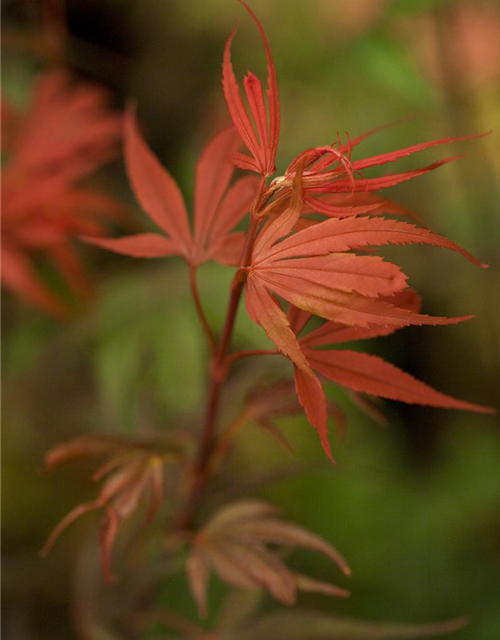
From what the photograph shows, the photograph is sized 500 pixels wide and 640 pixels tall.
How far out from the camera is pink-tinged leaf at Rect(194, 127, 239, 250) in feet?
1.30

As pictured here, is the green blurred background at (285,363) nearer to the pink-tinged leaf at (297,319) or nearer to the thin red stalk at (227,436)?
the thin red stalk at (227,436)

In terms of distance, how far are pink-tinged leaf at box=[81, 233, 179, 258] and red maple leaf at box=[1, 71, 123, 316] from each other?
224 millimetres

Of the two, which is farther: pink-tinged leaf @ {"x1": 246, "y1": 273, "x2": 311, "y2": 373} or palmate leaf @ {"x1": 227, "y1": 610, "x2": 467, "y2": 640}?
palmate leaf @ {"x1": 227, "y1": 610, "x2": 467, "y2": 640}

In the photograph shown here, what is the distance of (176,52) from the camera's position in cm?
118

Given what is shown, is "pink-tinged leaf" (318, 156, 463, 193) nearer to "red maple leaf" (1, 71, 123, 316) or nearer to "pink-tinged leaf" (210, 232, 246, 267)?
"pink-tinged leaf" (210, 232, 246, 267)

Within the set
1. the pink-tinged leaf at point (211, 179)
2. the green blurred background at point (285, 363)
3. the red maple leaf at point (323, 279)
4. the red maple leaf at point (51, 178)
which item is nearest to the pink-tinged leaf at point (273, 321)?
the red maple leaf at point (323, 279)

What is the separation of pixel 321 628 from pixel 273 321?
0.94 ft

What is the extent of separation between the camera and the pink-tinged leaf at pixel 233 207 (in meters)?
0.39

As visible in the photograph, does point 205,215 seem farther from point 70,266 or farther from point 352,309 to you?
point 70,266

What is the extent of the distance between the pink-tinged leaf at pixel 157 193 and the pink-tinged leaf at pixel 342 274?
0.36 feet

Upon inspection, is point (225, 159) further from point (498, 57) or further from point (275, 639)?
point (498, 57)

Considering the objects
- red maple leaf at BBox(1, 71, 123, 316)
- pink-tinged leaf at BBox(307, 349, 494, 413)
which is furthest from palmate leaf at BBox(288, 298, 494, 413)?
red maple leaf at BBox(1, 71, 123, 316)

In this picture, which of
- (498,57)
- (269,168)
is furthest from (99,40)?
(269,168)

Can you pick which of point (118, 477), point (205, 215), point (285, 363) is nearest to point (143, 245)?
point (205, 215)
